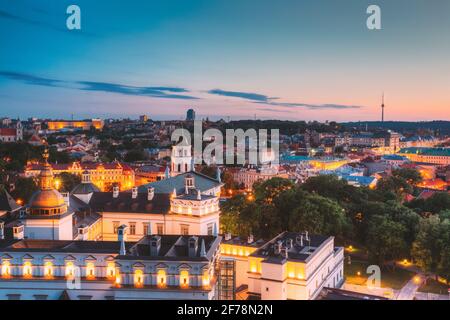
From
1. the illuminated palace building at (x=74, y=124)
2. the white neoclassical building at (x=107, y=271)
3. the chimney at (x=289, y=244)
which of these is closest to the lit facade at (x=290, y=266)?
the chimney at (x=289, y=244)

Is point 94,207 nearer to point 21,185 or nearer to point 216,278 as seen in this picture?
point 216,278

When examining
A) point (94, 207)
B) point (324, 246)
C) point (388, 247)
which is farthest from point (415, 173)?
point (94, 207)

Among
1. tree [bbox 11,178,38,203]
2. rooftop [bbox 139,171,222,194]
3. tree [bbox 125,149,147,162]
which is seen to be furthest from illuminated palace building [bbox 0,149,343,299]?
tree [bbox 125,149,147,162]
